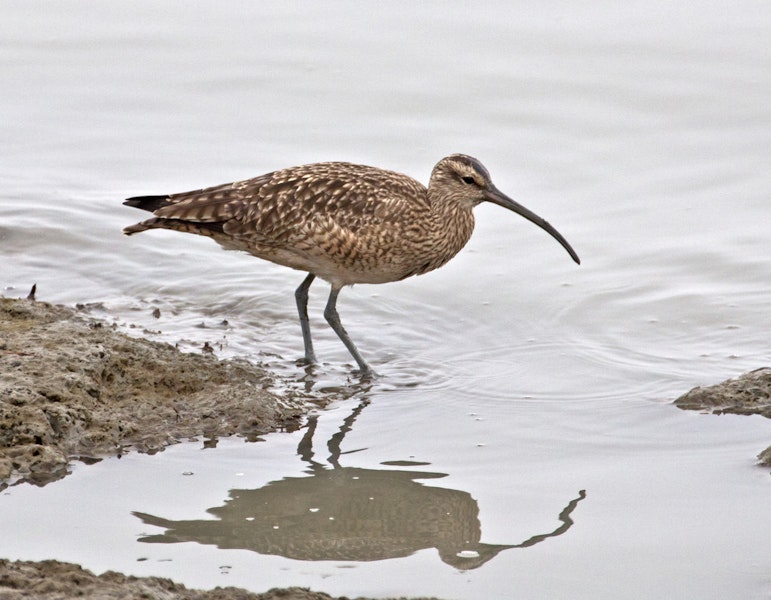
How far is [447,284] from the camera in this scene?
973cm

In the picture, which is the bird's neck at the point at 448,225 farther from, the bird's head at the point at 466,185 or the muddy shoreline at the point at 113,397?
the muddy shoreline at the point at 113,397

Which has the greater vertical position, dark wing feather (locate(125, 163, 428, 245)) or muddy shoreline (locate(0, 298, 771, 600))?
dark wing feather (locate(125, 163, 428, 245))

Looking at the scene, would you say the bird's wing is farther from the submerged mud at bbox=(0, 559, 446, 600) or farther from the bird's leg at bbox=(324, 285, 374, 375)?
the submerged mud at bbox=(0, 559, 446, 600)

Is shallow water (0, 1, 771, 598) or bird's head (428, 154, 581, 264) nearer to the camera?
shallow water (0, 1, 771, 598)

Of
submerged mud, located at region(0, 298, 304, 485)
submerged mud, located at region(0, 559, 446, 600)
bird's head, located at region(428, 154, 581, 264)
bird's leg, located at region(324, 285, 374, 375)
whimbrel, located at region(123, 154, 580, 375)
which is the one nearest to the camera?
submerged mud, located at region(0, 559, 446, 600)

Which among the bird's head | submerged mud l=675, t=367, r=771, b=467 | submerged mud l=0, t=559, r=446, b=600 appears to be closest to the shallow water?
submerged mud l=675, t=367, r=771, b=467

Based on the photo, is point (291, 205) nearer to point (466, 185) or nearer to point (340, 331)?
point (340, 331)

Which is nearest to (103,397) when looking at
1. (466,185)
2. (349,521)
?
(349,521)

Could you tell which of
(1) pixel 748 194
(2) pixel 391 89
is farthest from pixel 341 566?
(2) pixel 391 89

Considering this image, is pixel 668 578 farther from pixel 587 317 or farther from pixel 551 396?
pixel 587 317

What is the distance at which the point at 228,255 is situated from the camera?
10172 millimetres

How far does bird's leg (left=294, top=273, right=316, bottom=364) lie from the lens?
8.30 meters

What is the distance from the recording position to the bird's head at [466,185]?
27.9ft

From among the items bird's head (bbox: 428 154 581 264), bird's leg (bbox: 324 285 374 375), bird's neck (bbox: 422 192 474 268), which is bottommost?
bird's leg (bbox: 324 285 374 375)
